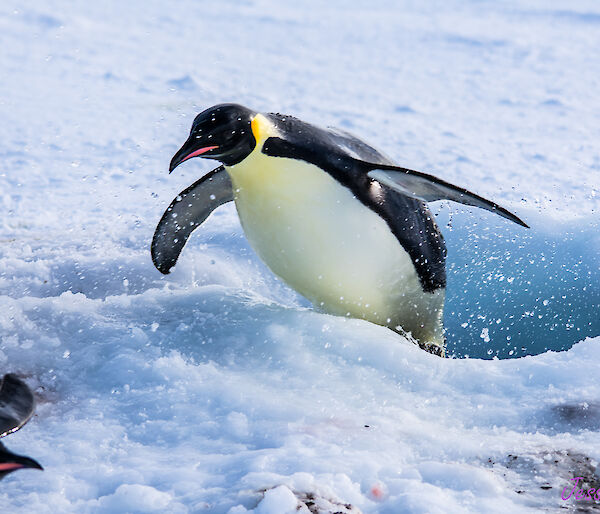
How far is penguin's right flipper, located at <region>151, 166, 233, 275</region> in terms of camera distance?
2.59 metres

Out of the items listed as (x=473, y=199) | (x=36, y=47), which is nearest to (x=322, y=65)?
(x=36, y=47)

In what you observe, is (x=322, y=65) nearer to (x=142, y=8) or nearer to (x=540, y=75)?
(x=540, y=75)

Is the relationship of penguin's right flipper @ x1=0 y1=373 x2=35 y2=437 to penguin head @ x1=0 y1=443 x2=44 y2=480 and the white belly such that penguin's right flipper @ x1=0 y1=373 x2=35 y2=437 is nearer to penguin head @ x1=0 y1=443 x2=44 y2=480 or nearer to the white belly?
penguin head @ x1=0 y1=443 x2=44 y2=480

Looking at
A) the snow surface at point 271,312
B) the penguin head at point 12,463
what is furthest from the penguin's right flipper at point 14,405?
the penguin head at point 12,463

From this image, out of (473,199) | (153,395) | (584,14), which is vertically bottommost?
(153,395)

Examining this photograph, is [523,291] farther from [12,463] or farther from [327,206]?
[12,463]

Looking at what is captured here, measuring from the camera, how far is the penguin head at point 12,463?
4.06 feet

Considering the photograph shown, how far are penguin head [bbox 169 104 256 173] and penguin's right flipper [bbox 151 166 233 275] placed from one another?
0.34 m

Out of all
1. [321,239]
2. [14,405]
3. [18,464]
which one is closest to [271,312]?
[321,239]

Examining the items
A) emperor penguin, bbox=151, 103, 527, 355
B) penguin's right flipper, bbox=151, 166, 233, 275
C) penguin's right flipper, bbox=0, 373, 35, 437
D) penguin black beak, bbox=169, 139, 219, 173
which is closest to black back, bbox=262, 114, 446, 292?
emperor penguin, bbox=151, 103, 527, 355

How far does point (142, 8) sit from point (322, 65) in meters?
3.03

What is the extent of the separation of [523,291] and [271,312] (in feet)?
4.36

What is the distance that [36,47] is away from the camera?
7.09 m

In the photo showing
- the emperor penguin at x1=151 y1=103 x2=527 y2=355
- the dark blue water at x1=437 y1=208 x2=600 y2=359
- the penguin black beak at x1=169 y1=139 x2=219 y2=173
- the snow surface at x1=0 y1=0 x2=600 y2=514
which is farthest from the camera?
the dark blue water at x1=437 y1=208 x2=600 y2=359
